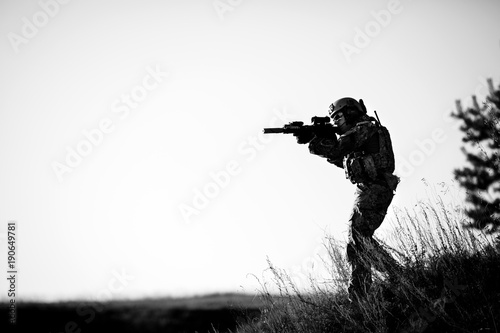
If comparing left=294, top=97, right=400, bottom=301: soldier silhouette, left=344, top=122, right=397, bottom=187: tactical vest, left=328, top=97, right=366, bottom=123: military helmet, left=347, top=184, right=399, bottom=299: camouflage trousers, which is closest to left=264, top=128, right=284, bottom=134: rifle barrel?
left=294, top=97, right=400, bottom=301: soldier silhouette

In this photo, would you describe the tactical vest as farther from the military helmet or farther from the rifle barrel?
the rifle barrel

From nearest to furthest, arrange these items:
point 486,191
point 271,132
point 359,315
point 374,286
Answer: point 359,315 < point 374,286 < point 271,132 < point 486,191

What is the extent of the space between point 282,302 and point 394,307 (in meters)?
1.31

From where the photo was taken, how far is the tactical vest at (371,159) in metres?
3.62

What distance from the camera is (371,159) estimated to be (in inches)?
143

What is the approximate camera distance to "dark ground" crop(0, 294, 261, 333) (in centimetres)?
563

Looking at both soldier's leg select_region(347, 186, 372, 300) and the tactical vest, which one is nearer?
soldier's leg select_region(347, 186, 372, 300)

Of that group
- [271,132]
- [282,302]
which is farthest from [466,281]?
[271,132]

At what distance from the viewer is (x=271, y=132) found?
4.38 m

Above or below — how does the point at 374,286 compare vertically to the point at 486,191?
below

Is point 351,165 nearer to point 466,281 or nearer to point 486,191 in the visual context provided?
point 466,281

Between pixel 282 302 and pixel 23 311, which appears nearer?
pixel 282 302

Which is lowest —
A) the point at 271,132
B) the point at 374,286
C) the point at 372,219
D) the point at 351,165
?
the point at 374,286

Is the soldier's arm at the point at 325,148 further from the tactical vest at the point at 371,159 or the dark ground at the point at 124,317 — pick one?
the dark ground at the point at 124,317
